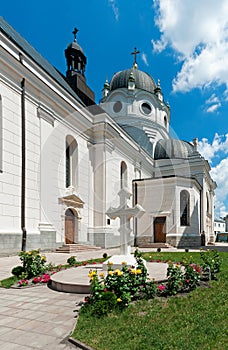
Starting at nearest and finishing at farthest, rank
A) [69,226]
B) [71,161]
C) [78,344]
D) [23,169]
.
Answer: [78,344], [23,169], [69,226], [71,161]

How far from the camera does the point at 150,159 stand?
36.3 meters

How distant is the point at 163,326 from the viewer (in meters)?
4.27

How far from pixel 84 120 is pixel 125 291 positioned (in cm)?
1833

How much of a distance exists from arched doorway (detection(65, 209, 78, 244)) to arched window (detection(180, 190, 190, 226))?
35.9ft

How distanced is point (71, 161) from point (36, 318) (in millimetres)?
17098

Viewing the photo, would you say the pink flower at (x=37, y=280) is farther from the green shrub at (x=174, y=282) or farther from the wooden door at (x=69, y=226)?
the wooden door at (x=69, y=226)

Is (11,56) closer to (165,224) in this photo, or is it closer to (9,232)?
(9,232)

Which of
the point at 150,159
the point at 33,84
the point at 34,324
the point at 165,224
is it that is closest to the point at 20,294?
the point at 34,324

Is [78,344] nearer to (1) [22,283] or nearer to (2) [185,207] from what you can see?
(1) [22,283]

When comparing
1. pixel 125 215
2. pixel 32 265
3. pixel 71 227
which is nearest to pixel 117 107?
pixel 71 227

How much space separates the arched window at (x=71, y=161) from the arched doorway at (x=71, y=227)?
82.2 inches

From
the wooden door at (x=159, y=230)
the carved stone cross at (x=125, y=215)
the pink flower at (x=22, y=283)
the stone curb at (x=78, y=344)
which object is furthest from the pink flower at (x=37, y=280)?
the wooden door at (x=159, y=230)

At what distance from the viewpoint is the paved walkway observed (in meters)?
4.01

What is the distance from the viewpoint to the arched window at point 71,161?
21184 mm
